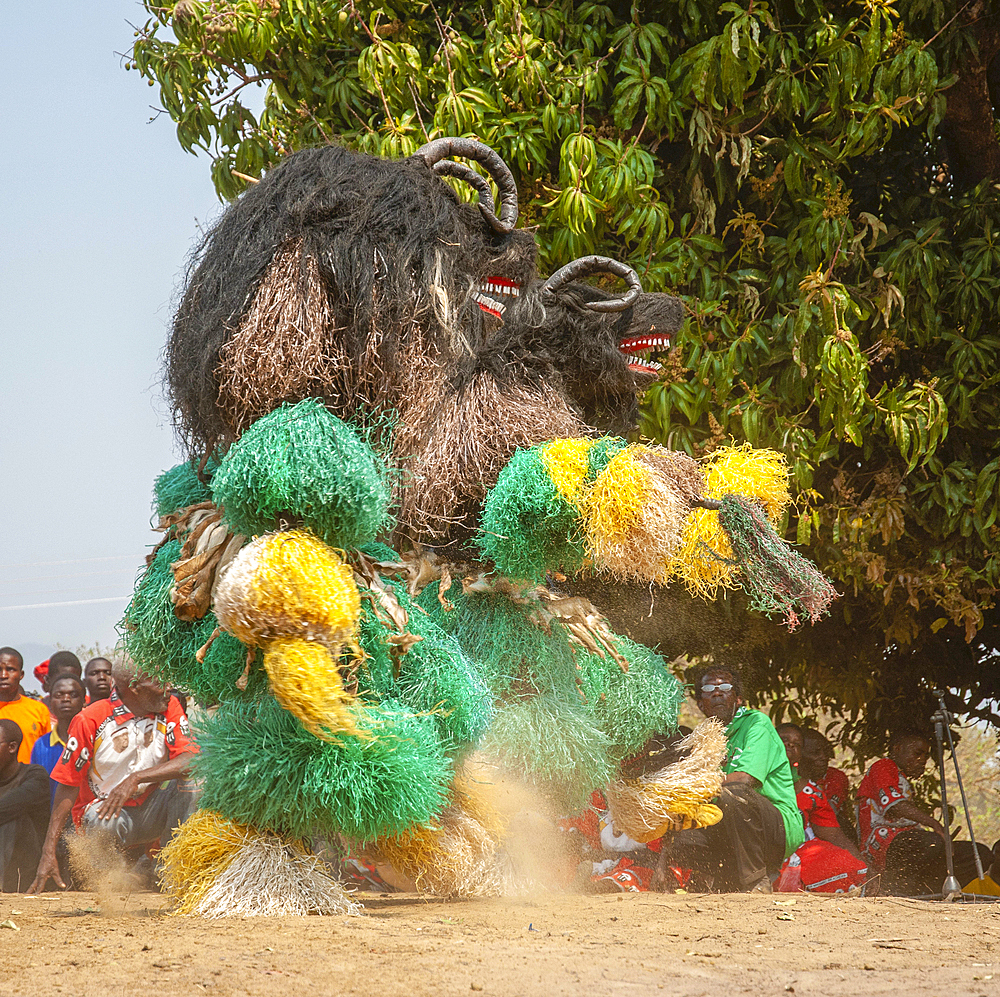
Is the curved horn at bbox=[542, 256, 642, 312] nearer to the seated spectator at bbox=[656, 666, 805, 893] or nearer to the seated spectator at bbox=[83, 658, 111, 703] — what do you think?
the seated spectator at bbox=[656, 666, 805, 893]

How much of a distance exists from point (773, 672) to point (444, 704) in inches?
127

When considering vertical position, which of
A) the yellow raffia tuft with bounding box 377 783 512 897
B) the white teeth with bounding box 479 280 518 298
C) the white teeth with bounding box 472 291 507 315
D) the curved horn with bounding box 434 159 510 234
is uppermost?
the curved horn with bounding box 434 159 510 234

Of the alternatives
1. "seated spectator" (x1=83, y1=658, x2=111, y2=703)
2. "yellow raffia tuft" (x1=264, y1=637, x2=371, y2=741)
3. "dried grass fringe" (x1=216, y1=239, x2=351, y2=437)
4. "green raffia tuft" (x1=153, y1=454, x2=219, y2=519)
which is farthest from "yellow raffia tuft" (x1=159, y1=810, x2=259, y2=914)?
"seated spectator" (x1=83, y1=658, x2=111, y2=703)

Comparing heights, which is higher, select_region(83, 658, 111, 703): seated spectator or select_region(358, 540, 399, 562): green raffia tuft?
select_region(358, 540, 399, 562): green raffia tuft

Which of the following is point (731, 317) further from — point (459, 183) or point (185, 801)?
point (185, 801)

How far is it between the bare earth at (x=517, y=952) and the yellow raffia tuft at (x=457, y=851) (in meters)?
0.12

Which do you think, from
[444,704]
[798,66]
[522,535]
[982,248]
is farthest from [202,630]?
[982,248]

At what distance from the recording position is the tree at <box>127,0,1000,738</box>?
378cm

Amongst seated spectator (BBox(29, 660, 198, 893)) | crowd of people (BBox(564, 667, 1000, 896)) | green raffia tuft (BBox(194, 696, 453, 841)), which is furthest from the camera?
seated spectator (BBox(29, 660, 198, 893))

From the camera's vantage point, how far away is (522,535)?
2721mm

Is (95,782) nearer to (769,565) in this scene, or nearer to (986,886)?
(769,565)

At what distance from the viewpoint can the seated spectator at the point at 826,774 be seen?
4832 mm

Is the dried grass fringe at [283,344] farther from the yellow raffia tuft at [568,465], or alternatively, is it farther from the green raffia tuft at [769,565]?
the green raffia tuft at [769,565]

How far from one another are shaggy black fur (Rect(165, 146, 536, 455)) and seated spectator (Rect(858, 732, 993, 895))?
9.78 feet
